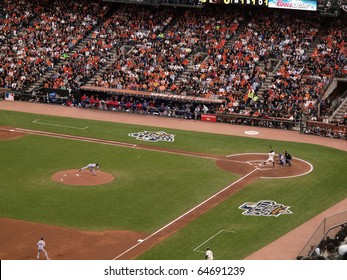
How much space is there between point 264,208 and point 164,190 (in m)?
6.46

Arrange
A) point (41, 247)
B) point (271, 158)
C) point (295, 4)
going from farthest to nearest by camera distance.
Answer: point (295, 4), point (271, 158), point (41, 247)

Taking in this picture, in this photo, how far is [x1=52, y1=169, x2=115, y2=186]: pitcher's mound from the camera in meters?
48.1

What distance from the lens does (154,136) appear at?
60625mm

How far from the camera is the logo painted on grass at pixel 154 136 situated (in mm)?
59763

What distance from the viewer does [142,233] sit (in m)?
39.8

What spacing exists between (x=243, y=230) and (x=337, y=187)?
10.6 m

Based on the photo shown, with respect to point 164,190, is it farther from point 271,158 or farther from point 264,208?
point 271,158

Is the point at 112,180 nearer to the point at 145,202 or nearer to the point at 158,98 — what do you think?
the point at 145,202

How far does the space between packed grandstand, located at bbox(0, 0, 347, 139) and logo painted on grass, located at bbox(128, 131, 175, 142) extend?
6683mm

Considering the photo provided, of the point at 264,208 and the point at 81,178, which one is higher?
the point at 264,208

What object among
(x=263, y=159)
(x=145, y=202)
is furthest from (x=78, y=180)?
(x=263, y=159)

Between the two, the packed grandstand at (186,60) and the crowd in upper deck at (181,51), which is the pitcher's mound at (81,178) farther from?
the crowd in upper deck at (181,51)

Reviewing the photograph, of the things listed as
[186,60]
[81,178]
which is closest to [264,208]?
[81,178]

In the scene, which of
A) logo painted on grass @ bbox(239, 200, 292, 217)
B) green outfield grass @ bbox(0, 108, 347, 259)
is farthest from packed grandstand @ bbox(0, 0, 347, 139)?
logo painted on grass @ bbox(239, 200, 292, 217)
